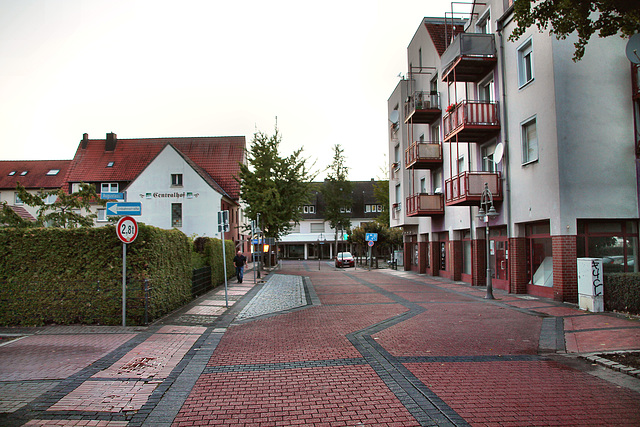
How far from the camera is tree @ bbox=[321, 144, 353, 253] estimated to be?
6900 centimetres

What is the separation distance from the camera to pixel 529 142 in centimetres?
1714

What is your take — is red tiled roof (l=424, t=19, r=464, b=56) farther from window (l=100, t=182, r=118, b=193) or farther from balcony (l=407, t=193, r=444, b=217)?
window (l=100, t=182, r=118, b=193)

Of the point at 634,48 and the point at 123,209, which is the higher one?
the point at 634,48

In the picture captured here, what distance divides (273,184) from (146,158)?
58.4 feet

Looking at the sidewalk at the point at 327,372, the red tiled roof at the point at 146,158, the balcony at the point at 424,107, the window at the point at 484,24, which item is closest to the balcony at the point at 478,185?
the window at the point at 484,24

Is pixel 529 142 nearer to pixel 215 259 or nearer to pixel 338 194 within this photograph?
pixel 215 259

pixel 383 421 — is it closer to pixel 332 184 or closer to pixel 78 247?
pixel 78 247

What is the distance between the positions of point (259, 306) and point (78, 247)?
5837 mm

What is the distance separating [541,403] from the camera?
5.46 m

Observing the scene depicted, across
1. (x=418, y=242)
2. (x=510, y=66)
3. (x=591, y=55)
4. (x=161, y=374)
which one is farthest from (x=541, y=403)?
(x=418, y=242)

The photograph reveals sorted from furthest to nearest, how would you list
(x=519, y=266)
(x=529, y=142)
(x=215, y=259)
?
(x=215, y=259) → (x=519, y=266) → (x=529, y=142)

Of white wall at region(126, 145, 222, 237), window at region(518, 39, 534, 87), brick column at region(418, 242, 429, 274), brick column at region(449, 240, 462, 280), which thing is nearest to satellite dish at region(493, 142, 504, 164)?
window at region(518, 39, 534, 87)

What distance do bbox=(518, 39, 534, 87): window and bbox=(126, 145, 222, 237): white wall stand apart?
27.7 metres

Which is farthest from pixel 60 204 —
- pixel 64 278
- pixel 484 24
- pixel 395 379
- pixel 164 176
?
pixel 164 176
